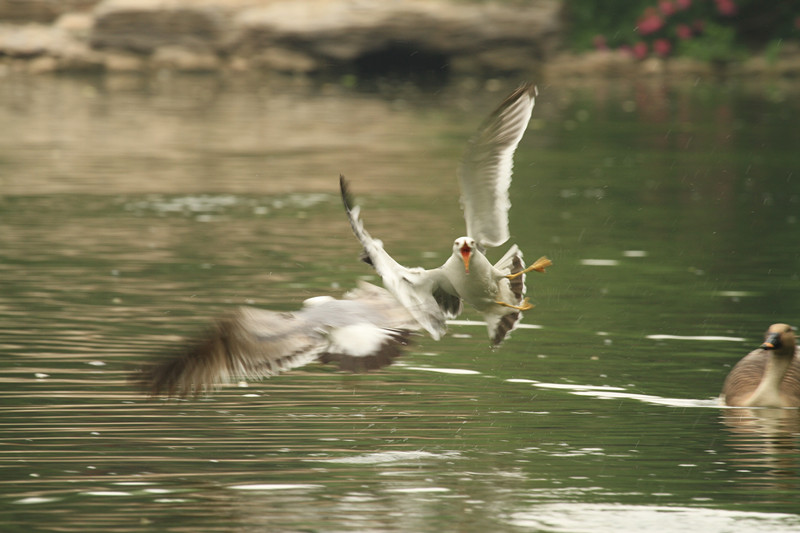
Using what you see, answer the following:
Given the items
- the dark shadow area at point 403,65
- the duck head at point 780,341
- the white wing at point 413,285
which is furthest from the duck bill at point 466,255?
the dark shadow area at point 403,65

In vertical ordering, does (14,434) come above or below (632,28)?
below

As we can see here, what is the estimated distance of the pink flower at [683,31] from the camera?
122 feet

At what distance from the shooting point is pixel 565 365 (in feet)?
33.3

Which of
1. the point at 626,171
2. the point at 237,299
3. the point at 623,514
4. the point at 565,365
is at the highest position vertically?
the point at 626,171

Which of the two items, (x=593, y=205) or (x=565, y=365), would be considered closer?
(x=565, y=365)

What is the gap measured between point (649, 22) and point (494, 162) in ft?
93.9

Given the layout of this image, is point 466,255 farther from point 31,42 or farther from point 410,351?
point 31,42

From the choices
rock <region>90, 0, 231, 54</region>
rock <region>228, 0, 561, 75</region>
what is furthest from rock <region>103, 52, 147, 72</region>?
rock <region>228, 0, 561, 75</region>

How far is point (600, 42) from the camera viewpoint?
3747cm

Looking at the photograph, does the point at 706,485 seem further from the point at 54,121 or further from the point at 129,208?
the point at 54,121

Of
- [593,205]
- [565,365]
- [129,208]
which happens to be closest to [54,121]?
[129,208]

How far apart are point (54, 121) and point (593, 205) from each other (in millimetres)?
12401

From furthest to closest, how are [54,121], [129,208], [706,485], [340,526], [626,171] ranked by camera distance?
[54,121], [626,171], [129,208], [706,485], [340,526]

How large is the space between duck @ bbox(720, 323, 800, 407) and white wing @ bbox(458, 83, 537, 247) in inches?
65.4
